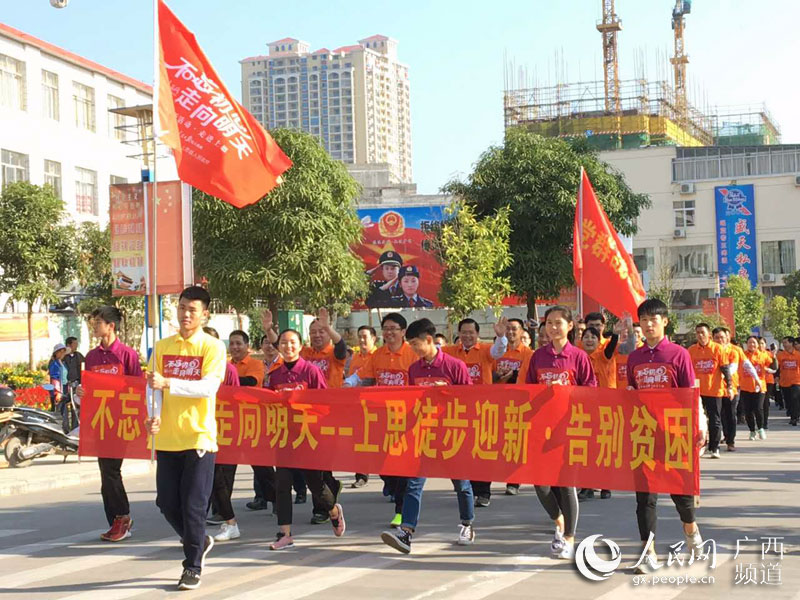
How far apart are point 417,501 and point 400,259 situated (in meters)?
43.5

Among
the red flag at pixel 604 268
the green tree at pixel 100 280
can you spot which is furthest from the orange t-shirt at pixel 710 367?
the green tree at pixel 100 280

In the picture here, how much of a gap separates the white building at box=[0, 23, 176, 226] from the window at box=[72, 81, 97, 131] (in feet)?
0.13

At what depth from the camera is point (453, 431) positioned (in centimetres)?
877

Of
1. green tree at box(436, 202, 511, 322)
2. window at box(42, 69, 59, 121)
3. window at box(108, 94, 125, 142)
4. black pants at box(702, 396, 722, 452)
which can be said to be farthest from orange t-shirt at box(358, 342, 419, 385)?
window at box(108, 94, 125, 142)

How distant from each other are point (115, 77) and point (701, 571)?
40.5m

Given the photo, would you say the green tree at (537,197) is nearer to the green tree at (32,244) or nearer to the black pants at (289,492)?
the green tree at (32,244)

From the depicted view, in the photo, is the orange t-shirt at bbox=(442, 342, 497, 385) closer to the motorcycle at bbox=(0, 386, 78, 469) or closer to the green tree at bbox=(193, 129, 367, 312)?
the motorcycle at bbox=(0, 386, 78, 469)

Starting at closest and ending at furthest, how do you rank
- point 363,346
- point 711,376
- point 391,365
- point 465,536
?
point 465,536
point 391,365
point 363,346
point 711,376

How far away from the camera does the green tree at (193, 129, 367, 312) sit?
35.8 metres

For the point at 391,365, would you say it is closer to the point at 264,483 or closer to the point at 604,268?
the point at 264,483

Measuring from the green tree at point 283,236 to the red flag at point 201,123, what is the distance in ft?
85.1

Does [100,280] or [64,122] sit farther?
[64,122]

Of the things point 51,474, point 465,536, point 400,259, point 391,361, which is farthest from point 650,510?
point 400,259

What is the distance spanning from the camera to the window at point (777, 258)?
222ft
